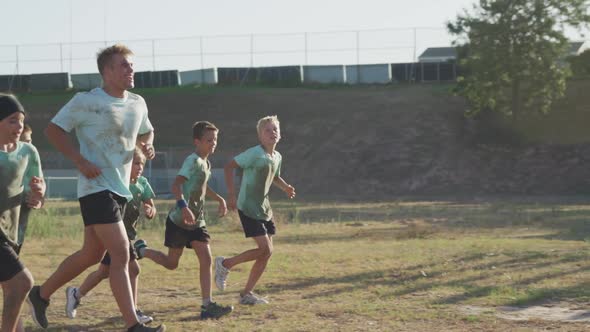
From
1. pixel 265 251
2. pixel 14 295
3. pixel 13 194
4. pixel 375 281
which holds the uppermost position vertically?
pixel 13 194

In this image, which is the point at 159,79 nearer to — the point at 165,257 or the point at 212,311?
the point at 165,257

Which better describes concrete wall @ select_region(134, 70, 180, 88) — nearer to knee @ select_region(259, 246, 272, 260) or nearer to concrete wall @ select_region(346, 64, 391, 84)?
concrete wall @ select_region(346, 64, 391, 84)

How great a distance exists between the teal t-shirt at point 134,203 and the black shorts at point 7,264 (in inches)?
89.4

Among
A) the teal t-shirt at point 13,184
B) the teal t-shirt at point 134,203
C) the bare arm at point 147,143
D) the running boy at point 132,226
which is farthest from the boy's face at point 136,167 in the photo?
the teal t-shirt at point 13,184

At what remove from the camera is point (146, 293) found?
426 inches

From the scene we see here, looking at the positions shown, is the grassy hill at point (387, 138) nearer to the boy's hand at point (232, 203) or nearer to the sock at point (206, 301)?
the boy's hand at point (232, 203)

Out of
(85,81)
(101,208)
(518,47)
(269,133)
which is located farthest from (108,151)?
(85,81)

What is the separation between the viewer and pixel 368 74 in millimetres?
56875

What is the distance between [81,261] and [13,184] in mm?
1181

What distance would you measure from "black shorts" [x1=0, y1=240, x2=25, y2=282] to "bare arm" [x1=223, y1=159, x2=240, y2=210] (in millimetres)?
3055

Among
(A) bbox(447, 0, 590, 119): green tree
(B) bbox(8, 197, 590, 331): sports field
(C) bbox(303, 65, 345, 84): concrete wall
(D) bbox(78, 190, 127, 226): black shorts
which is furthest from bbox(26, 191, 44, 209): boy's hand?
(C) bbox(303, 65, 345, 84): concrete wall

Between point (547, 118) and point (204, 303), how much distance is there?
40.5 metres

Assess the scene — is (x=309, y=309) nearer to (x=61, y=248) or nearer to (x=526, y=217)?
(x=61, y=248)

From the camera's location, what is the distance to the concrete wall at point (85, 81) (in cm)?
6088
